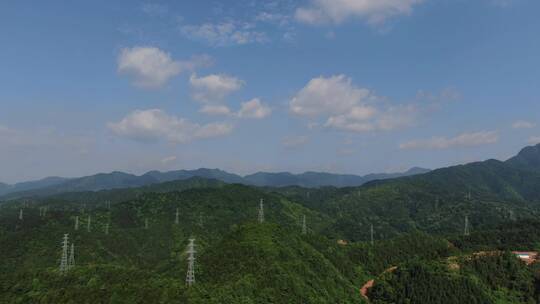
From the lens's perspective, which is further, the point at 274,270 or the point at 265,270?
the point at 274,270

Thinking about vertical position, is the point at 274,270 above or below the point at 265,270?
below

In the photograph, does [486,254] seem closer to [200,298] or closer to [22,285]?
[200,298]

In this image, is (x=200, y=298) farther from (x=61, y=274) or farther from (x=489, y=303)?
(x=489, y=303)

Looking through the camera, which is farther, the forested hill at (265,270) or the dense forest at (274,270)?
the dense forest at (274,270)

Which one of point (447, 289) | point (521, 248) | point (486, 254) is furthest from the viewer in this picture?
point (521, 248)

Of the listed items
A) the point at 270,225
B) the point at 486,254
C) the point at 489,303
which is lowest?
the point at 489,303

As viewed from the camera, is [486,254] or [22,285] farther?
[486,254]

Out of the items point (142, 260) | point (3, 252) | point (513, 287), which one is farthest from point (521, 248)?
point (3, 252)

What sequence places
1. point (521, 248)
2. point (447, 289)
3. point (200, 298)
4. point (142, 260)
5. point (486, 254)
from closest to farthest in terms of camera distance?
point (200, 298), point (447, 289), point (486, 254), point (521, 248), point (142, 260)

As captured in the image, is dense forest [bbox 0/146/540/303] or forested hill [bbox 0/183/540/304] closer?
forested hill [bbox 0/183/540/304]

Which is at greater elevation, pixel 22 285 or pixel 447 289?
pixel 22 285
